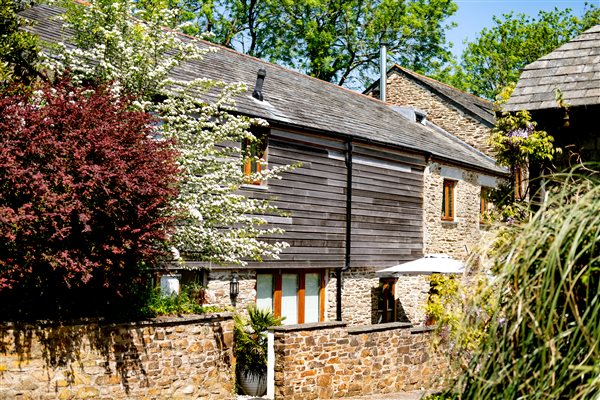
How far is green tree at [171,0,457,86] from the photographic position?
3697 centimetres

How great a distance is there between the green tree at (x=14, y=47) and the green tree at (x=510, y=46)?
3133 cm

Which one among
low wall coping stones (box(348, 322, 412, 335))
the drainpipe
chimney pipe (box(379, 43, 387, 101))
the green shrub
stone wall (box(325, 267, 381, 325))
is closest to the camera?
the green shrub

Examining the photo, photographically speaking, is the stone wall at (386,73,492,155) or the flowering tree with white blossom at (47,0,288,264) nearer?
the flowering tree with white blossom at (47,0,288,264)

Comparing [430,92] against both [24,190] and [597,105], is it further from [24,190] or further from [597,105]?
[24,190]

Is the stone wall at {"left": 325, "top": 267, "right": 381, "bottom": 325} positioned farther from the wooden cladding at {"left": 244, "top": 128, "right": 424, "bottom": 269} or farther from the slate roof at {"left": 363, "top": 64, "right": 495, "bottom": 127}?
the slate roof at {"left": 363, "top": 64, "right": 495, "bottom": 127}

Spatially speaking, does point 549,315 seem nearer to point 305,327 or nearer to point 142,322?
point 142,322

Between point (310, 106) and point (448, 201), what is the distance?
257 inches

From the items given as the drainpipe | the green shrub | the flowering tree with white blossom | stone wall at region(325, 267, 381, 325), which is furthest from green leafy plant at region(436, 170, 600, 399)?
the drainpipe

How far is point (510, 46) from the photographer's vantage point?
4216 cm

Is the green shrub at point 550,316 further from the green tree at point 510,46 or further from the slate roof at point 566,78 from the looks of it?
the green tree at point 510,46

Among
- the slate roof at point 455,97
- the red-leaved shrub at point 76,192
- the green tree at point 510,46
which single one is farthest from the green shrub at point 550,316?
the green tree at point 510,46

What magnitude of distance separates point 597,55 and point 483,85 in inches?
1293

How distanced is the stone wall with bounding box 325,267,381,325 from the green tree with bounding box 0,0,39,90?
30.7 feet

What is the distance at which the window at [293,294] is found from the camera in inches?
691
